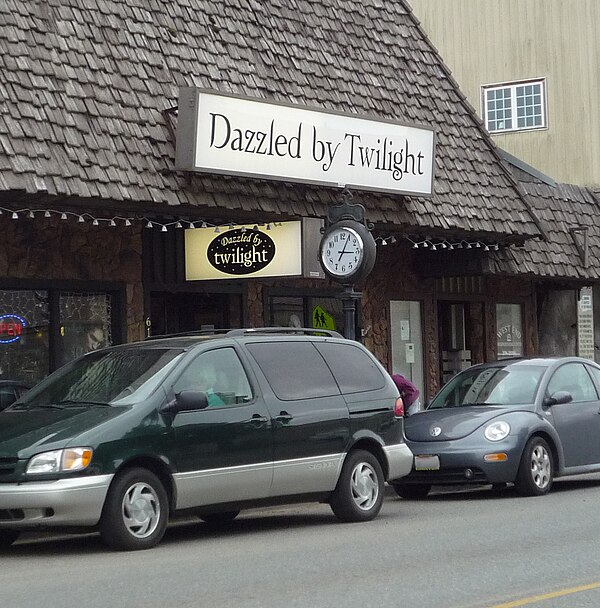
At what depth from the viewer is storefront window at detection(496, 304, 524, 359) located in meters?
23.1

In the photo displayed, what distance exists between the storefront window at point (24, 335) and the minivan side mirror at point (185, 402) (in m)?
5.07

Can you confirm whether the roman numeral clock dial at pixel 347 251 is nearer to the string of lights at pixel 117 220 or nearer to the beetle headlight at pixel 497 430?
the string of lights at pixel 117 220

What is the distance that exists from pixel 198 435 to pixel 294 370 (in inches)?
59.0

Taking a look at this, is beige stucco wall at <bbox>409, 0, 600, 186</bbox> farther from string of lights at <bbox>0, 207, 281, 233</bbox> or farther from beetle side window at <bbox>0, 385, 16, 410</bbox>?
beetle side window at <bbox>0, 385, 16, 410</bbox>

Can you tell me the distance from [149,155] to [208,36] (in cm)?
266

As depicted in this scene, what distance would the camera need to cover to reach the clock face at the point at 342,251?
49.5 ft

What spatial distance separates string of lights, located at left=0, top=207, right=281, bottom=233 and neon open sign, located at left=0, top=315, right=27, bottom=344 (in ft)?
3.90

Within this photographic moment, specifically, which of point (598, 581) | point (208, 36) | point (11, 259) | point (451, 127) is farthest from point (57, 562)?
point (451, 127)

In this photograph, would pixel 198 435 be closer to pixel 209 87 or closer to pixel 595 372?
pixel 595 372

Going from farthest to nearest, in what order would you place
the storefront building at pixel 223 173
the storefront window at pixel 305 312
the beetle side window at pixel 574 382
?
1. the storefront window at pixel 305 312
2. the beetle side window at pixel 574 382
3. the storefront building at pixel 223 173

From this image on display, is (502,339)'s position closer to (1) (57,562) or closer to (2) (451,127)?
(2) (451,127)

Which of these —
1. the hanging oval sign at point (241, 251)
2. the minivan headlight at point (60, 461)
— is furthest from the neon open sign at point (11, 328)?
the minivan headlight at point (60, 461)

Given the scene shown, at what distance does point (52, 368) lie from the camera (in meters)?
15.5

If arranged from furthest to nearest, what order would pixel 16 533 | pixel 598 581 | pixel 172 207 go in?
1. pixel 172 207
2. pixel 16 533
3. pixel 598 581
